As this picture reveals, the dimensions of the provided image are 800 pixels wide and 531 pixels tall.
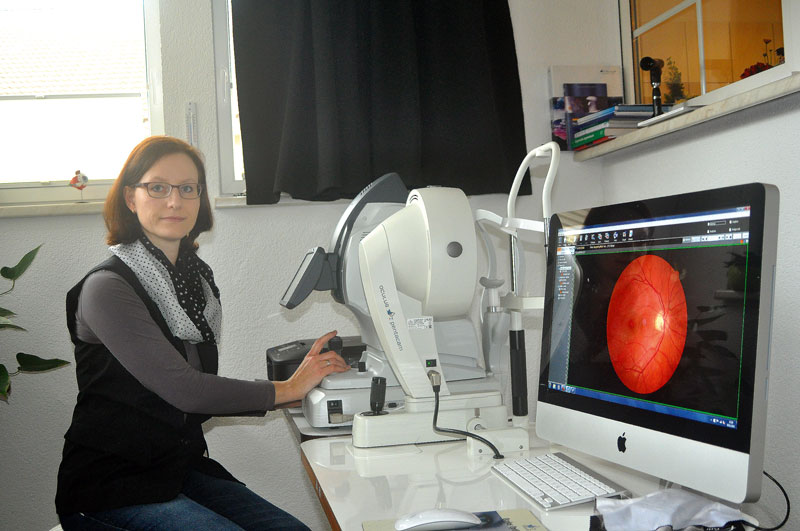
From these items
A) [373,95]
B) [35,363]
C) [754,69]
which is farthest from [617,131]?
[35,363]

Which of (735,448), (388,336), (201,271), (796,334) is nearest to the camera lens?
(735,448)

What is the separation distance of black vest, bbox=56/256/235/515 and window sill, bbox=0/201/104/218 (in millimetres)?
831

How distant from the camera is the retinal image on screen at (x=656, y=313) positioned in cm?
88

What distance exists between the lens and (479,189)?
2.41m

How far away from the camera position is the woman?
54.0 inches

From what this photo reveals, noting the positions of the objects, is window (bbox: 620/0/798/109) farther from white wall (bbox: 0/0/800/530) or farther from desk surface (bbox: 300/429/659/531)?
desk surface (bbox: 300/429/659/531)

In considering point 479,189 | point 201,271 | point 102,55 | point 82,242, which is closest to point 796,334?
Answer: point 479,189

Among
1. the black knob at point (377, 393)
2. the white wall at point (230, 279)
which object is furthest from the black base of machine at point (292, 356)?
the white wall at point (230, 279)

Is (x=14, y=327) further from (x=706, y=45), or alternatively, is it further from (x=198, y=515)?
(x=706, y=45)

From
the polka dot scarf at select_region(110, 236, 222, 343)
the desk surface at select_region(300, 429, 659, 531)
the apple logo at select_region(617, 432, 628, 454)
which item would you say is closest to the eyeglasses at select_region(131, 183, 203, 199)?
the polka dot scarf at select_region(110, 236, 222, 343)

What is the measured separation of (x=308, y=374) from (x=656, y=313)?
33.1 inches

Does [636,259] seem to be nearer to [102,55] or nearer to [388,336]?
[388,336]

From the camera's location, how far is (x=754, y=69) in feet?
6.49

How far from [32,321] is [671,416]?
2.02 metres
